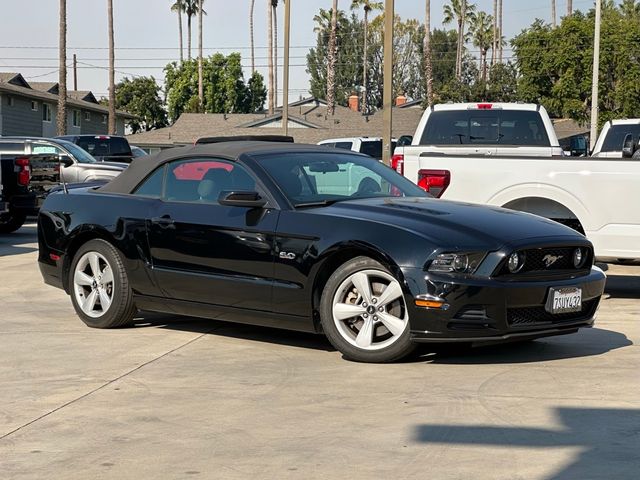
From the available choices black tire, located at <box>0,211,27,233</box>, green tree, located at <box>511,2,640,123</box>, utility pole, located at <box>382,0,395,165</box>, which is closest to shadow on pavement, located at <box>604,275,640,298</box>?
utility pole, located at <box>382,0,395,165</box>

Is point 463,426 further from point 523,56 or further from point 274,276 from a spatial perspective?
point 523,56

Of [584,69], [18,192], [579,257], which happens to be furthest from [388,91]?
[584,69]

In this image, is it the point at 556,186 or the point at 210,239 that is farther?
the point at 556,186

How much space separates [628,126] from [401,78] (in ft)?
337

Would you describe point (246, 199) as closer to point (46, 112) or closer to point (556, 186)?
point (556, 186)

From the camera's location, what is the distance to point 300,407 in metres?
6.52

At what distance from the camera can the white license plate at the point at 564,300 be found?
7.71 metres

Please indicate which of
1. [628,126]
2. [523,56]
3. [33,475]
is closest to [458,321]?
[33,475]

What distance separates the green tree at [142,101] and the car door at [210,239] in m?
89.4

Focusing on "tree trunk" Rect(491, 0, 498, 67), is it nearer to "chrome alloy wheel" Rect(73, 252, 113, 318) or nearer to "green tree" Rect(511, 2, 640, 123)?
"green tree" Rect(511, 2, 640, 123)

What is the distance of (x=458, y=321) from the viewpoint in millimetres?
7410

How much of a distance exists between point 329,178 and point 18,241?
37.0 feet

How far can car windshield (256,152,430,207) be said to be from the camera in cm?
845

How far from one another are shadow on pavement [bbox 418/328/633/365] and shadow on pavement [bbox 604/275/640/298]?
2.97m
